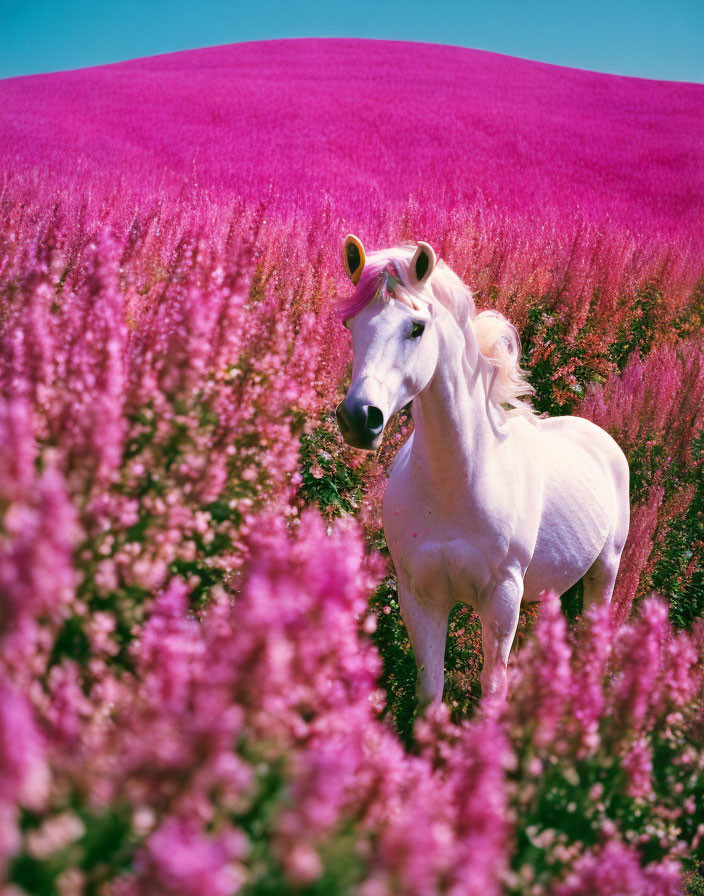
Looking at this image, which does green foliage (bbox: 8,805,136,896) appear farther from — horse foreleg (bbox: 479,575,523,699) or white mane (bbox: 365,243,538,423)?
horse foreleg (bbox: 479,575,523,699)

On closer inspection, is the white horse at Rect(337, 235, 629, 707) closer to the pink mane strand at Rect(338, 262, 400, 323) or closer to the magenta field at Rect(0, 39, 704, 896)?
the pink mane strand at Rect(338, 262, 400, 323)

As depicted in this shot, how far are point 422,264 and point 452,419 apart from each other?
1.60ft

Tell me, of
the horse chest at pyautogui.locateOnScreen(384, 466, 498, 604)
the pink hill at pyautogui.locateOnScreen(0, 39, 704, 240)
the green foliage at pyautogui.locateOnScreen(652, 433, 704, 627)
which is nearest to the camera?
the horse chest at pyautogui.locateOnScreen(384, 466, 498, 604)

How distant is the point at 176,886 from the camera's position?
0.65 metres

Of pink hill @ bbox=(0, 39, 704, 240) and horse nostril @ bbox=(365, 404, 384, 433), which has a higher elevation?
pink hill @ bbox=(0, 39, 704, 240)

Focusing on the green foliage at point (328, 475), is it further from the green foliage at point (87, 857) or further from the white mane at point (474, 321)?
the green foliage at point (87, 857)

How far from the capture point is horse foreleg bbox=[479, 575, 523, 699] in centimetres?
229

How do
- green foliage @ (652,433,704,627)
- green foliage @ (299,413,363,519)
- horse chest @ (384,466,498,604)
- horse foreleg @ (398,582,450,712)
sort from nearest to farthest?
horse chest @ (384,466,498,604), horse foreleg @ (398,582,450,712), green foliage @ (299,413,363,519), green foliage @ (652,433,704,627)

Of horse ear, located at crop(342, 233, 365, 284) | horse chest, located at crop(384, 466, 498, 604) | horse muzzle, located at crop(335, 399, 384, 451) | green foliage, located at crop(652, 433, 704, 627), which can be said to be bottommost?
green foliage, located at crop(652, 433, 704, 627)

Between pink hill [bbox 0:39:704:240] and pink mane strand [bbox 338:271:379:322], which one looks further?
pink hill [bbox 0:39:704:240]

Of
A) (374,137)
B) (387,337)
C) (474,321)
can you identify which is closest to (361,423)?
(387,337)

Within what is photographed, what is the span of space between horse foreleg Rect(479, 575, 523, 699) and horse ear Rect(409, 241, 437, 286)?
103cm

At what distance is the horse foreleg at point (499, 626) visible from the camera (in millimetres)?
2285

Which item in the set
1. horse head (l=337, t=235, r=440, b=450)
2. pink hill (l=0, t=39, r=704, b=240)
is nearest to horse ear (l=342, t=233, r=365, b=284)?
horse head (l=337, t=235, r=440, b=450)
